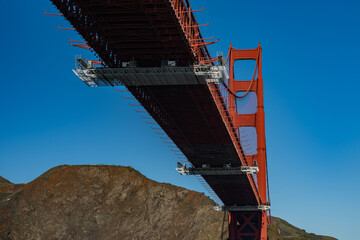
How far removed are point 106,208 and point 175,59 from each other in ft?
235

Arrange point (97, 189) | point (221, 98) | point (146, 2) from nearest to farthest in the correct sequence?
point (146, 2), point (221, 98), point (97, 189)

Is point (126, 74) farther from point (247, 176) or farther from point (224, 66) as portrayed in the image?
point (247, 176)

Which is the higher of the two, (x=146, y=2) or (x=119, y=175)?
(x=119, y=175)

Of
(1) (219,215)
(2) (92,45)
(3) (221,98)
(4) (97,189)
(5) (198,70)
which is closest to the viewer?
(2) (92,45)

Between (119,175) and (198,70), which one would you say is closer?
(198,70)

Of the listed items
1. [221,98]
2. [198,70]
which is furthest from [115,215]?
[198,70]

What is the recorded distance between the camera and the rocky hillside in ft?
281

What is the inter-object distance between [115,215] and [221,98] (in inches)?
2550

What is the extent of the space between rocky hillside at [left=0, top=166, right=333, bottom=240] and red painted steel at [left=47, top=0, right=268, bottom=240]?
36.9 metres

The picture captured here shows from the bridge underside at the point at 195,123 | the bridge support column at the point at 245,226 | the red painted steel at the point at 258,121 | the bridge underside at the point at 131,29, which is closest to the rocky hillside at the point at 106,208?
the bridge support column at the point at 245,226

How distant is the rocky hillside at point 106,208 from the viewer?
281 feet

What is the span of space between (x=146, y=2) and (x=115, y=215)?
251 ft

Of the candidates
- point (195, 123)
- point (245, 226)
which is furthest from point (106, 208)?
point (195, 123)

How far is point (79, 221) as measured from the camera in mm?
89062
